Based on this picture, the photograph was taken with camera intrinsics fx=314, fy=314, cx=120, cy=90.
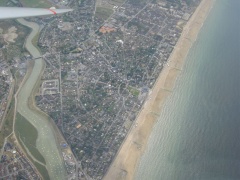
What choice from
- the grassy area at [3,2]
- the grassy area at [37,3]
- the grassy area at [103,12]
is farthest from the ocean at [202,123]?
the grassy area at [3,2]

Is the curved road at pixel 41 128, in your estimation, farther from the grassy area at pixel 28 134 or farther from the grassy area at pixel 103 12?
the grassy area at pixel 103 12

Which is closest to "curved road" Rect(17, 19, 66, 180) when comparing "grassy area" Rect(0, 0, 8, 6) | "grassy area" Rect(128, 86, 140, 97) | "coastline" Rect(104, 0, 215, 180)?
"coastline" Rect(104, 0, 215, 180)

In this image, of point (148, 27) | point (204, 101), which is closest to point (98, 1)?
point (148, 27)

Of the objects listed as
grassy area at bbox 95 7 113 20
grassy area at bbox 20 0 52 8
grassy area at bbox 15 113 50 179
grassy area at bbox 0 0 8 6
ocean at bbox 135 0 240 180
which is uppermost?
grassy area at bbox 95 7 113 20

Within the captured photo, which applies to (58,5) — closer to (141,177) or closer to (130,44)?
(130,44)

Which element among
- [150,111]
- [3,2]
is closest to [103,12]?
[3,2]

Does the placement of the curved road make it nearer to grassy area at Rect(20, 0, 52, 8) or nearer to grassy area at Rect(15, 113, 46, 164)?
grassy area at Rect(15, 113, 46, 164)

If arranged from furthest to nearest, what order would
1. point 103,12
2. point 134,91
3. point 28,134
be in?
1. point 103,12
2. point 134,91
3. point 28,134

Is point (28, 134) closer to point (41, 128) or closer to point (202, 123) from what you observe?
point (41, 128)
